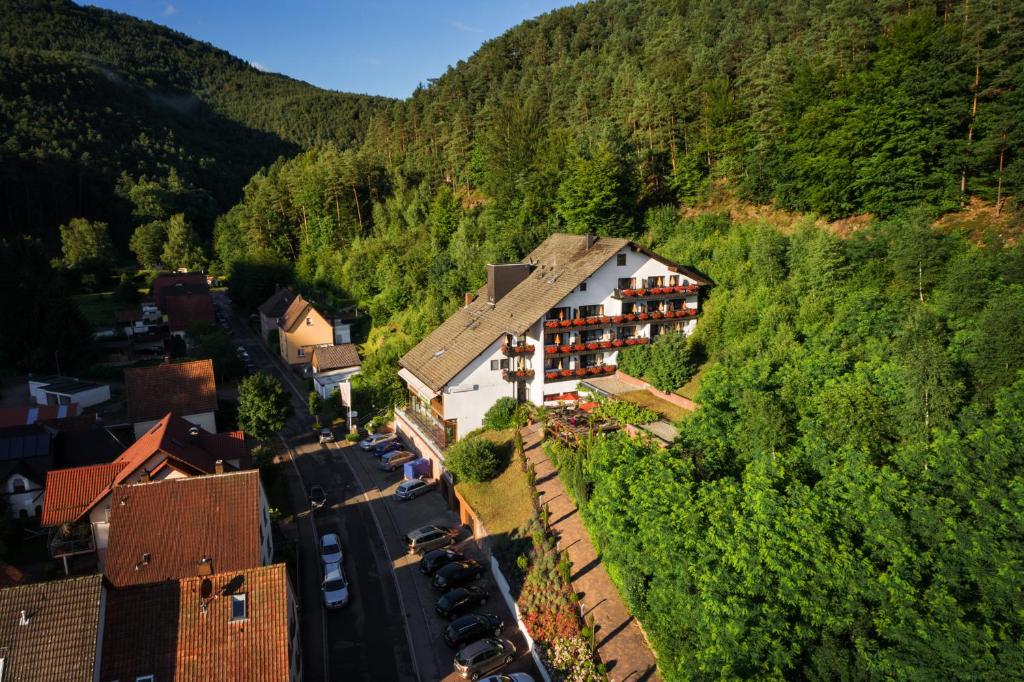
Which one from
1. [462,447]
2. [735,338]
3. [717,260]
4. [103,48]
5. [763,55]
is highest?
[103,48]

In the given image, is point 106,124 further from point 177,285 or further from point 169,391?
point 169,391

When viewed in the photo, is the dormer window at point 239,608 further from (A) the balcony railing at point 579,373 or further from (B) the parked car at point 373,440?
(A) the balcony railing at point 579,373

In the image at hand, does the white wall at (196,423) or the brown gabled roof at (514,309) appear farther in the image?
the white wall at (196,423)

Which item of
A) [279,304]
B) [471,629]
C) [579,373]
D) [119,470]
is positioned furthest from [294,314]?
[471,629]

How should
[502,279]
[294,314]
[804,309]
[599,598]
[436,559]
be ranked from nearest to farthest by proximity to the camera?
[599,598] → [436,559] → [804,309] → [502,279] → [294,314]

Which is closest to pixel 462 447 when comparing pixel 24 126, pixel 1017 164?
pixel 1017 164

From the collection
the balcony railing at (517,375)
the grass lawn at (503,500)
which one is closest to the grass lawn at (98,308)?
the balcony railing at (517,375)

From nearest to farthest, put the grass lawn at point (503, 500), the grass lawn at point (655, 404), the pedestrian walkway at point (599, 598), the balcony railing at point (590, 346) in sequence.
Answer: the pedestrian walkway at point (599, 598) → the grass lawn at point (503, 500) → the grass lawn at point (655, 404) → the balcony railing at point (590, 346)

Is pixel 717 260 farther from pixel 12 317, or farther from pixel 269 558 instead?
pixel 12 317
